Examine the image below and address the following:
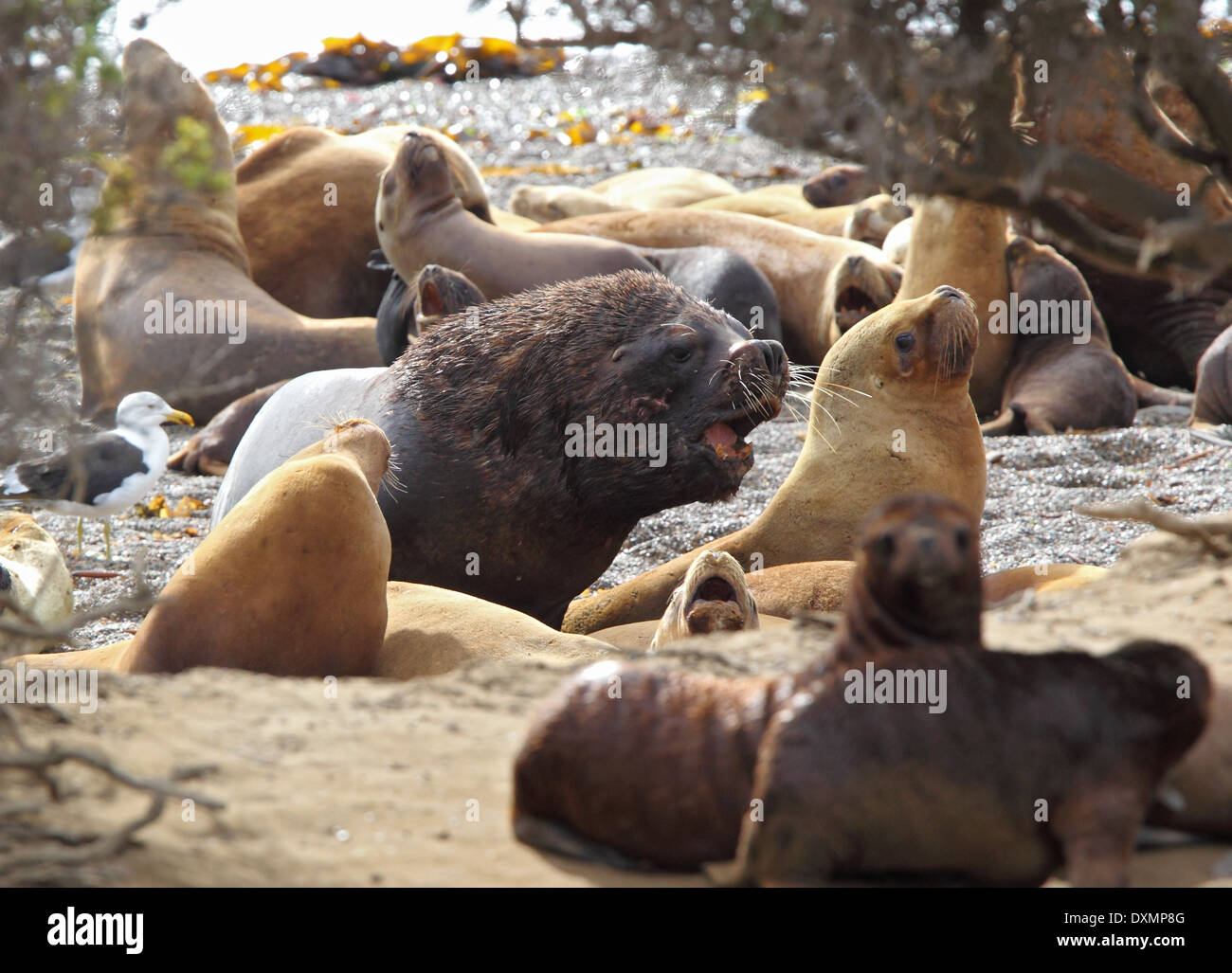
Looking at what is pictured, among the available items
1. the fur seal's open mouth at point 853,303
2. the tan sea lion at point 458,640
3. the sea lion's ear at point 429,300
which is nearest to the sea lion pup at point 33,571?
the tan sea lion at point 458,640

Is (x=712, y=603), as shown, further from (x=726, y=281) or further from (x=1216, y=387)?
(x=726, y=281)

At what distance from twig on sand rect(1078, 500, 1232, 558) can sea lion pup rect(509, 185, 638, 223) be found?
9406 millimetres

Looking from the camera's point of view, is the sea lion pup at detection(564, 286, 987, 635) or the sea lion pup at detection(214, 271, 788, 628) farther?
the sea lion pup at detection(564, 286, 987, 635)

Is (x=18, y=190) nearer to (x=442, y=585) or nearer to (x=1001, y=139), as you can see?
(x=1001, y=139)

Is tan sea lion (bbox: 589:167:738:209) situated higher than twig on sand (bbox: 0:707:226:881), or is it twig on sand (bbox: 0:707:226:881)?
twig on sand (bbox: 0:707:226:881)

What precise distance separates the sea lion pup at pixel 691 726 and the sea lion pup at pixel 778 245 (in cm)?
665

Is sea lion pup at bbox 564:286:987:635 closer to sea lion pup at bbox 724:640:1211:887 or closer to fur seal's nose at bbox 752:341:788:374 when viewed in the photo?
fur seal's nose at bbox 752:341:788:374

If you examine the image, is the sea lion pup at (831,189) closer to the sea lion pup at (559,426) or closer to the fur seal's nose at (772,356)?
the sea lion pup at (559,426)

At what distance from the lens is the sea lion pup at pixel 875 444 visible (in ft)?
17.7

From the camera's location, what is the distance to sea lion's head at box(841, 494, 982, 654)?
7.54 feet

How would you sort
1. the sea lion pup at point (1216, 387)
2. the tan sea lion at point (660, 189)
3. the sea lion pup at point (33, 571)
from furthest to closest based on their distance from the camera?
the tan sea lion at point (660, 189)
the sea lion pup at point (1216, 387)
the sea lion pup at point (33, 571)

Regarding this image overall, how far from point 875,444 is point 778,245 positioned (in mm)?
4627

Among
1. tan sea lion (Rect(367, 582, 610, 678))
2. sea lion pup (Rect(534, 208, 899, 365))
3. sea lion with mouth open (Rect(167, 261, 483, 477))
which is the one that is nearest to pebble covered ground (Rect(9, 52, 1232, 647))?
sea lion with mouth open (Rect(167, 261, 483, 477))
